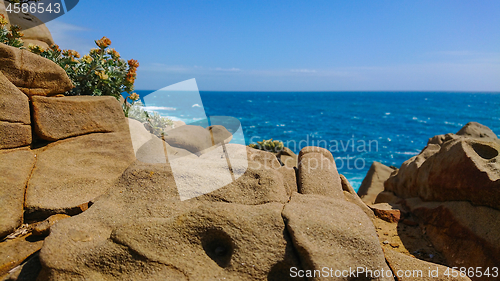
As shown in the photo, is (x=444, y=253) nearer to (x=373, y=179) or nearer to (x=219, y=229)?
(x=219, y=229)

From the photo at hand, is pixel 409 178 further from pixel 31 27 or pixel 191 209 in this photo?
pixel 31 27

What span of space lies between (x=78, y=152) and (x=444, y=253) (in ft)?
17.5

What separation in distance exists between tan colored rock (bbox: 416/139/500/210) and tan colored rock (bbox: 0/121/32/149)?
6.11m

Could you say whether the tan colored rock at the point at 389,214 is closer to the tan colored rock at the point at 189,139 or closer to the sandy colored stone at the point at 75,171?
the tan colored rock at the point at 189,139

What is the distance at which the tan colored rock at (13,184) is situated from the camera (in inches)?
124

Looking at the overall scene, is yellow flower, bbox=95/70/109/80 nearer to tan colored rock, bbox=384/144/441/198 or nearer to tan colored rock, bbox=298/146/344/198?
tan colored rock, bbox=298/146/344/198

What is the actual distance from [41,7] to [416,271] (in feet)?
30.4

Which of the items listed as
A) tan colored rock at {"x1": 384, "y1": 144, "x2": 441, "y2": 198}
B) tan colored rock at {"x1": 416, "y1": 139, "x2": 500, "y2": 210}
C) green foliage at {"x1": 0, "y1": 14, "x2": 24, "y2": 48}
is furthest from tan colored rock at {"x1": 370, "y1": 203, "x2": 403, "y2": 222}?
green foliage at {"x1": 0, "y1": 14, "x2": 24, "y2": 48}

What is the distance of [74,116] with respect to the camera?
4555 millimetres

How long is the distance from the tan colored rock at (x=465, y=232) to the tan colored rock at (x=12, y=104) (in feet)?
19.7

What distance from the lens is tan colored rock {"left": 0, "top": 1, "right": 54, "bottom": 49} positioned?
7.30 meters

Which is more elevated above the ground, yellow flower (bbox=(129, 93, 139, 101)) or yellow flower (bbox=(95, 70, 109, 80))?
yellow flower (bbox=(95, 70, 109, 80))
